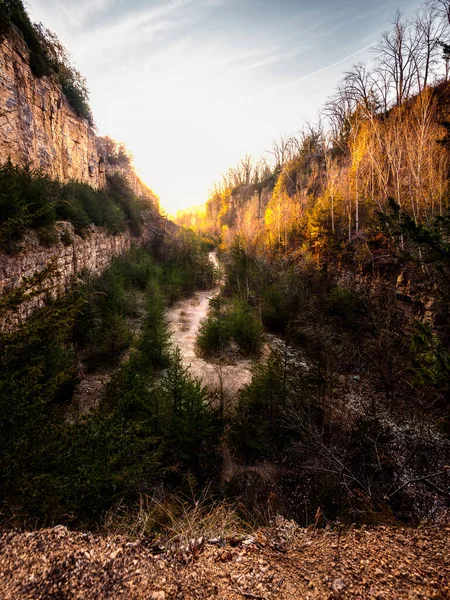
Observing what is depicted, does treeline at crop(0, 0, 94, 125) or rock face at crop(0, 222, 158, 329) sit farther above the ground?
treeline at crop(0, 0, 94, 125)

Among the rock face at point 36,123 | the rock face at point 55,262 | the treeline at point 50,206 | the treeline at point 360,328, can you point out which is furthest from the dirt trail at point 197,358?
the rock face at point 36,123

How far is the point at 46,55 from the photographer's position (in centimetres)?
1434

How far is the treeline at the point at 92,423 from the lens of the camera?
274cm

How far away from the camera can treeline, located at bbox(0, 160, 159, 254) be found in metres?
6.61

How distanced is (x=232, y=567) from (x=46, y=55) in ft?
77.4

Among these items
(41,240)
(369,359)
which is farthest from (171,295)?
(369,359)

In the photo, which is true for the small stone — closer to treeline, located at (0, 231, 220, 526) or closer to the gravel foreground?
the gravel foreground

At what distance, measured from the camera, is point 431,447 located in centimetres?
619

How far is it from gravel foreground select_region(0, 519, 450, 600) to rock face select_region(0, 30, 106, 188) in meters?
12.9

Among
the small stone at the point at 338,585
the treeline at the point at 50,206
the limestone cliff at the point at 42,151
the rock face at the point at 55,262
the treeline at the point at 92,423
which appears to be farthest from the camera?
the limestone cliff at the point at 42,151

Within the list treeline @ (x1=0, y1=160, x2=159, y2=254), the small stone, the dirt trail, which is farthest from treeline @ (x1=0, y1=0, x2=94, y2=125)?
the small stone

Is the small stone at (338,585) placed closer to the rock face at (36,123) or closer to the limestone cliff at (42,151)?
the limestone cliff at (42,151)

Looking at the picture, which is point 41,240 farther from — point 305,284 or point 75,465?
point 305,284

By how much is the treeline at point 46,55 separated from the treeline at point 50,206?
567cm
